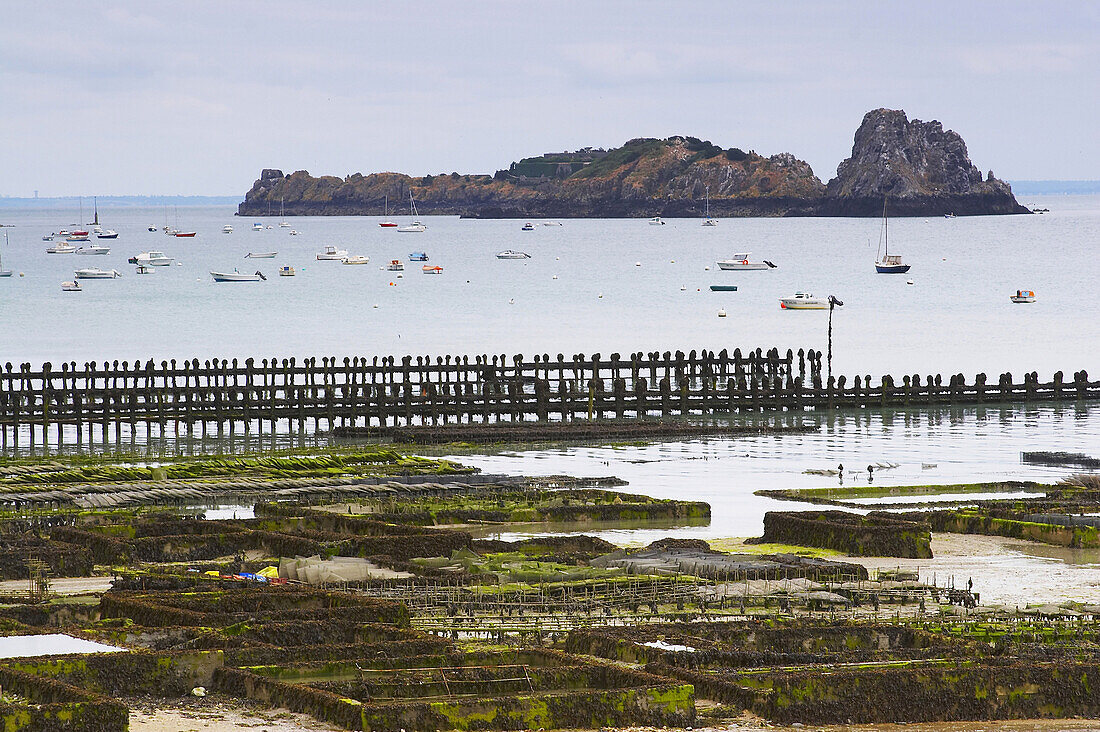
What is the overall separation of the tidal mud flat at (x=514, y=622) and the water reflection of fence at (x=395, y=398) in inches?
744

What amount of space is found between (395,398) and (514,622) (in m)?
33.7

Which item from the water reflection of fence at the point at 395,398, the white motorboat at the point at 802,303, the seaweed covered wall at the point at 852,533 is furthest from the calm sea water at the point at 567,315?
the seaweed covered wall at the point at 852,533

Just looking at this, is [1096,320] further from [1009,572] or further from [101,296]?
[1009,572]

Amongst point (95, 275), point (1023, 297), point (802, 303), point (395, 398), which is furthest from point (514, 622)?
point (95, 275)

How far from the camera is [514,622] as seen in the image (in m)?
21.0

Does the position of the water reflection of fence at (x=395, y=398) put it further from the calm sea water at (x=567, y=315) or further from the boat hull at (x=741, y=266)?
the boat hull at (x=741, y=266)

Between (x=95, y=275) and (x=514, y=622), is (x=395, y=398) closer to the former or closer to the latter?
(x=514, y=622)

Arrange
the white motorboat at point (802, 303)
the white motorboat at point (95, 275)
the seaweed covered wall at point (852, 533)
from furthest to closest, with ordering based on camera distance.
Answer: the white motorboat at point (95, 275) < the white motorboat at point (802, 303) < the seaweed covered wall at point (852, 533)

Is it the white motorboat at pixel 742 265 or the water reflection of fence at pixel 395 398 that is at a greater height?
the white motorboat at pixel 742 265

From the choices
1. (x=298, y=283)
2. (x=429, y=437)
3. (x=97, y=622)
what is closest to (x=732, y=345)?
(x=429, y=437)

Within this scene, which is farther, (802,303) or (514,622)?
(802,303)

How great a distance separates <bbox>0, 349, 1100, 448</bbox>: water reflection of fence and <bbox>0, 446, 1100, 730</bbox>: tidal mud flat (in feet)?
62.0

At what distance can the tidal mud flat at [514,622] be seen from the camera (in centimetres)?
1636

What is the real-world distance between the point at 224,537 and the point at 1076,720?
15.2 m
